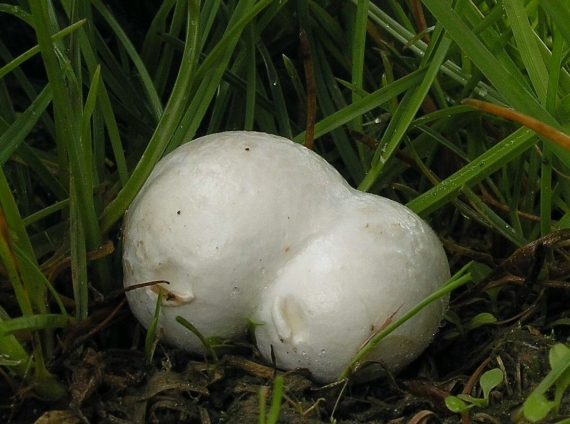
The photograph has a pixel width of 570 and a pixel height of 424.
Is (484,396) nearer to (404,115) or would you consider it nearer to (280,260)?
(280,260)

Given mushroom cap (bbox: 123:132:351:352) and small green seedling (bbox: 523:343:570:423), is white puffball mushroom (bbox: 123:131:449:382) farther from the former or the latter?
small green seedling (bbox: 523:343:570:423)

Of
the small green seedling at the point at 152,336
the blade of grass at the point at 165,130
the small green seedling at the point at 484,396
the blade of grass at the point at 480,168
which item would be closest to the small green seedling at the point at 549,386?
the small green seedling at the point at 484,396

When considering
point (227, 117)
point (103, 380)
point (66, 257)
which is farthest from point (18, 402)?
point (227, 117)

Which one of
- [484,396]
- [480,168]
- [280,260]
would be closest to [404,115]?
[480,168]

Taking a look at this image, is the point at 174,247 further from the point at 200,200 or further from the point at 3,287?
the point at 3,287

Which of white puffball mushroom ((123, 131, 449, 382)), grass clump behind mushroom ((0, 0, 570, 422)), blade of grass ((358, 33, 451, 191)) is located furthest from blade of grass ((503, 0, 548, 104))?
white puffball mushroom ((123, 131, 449, 382))

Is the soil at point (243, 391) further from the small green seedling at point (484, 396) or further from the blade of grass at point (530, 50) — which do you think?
the blade of grass at point (530, 50)

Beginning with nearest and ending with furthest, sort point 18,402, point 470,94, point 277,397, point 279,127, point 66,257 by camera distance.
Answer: point 277,397
point 18,402
point 66,257
point 470,94
point 279,127
